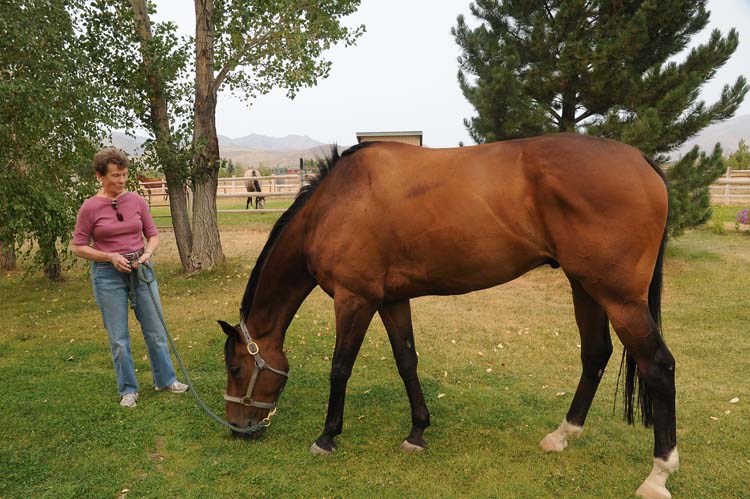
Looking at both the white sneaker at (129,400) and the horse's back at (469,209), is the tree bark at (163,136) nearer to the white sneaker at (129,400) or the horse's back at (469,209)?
the white sneaker at (129,400)

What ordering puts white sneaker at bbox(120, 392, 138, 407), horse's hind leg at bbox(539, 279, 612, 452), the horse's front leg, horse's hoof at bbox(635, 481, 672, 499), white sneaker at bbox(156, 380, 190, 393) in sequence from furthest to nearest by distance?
white sneaker at bbox(156, 380, 190, 393) < white sneaker at bbox(120, 392, 138, 407) < horse's hind leg at bbox(539, 279, 612, 452) < the horse's front leg < horse's hoof at bbox(635, 481, 672, 499)

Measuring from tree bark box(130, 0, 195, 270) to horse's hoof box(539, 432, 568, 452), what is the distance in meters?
7.21

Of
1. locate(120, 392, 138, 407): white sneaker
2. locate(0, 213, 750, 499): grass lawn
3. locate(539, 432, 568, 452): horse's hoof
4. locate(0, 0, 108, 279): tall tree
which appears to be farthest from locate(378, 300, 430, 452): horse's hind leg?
locate(0, 0, 108, 279): tall tree

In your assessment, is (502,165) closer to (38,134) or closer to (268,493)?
(268,493)

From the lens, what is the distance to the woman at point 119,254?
3.54 meters

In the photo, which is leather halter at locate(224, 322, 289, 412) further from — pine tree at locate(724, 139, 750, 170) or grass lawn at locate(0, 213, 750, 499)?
pine tree at locate(724, 139, 750, 170)

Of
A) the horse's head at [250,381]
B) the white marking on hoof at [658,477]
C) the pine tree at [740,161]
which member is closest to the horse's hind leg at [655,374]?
the white marking on hoof at [658,477]

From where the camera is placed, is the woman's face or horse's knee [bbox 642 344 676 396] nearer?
horse's knee [bbox 642 344 676 396]

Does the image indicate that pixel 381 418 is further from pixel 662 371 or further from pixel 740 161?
pixel 740 161

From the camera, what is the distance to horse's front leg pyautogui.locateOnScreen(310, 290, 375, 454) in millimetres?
3043

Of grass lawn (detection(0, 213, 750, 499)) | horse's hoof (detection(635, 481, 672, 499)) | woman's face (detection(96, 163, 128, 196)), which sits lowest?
grass lawn (detection(0, 213, 750, 499))

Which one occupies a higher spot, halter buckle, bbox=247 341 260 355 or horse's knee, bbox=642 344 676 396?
horse's knee, bbox=642 344 676 396

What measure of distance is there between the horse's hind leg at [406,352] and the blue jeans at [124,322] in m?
1.98

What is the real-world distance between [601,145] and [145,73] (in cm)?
760
